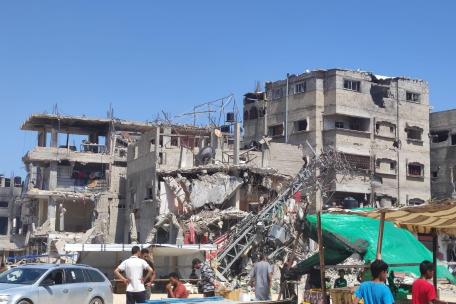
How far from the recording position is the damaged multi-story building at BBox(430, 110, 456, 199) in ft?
187

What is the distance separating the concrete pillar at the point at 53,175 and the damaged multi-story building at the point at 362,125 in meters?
16.2

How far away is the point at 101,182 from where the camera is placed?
55469 mm

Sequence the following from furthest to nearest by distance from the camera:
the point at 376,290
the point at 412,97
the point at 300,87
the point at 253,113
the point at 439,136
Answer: the point at 253,113
the point at 439,136
the point at 412,97
the point at 300,87
the point at 376,290

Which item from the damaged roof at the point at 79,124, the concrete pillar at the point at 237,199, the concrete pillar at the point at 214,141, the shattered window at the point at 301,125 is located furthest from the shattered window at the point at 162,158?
the shattered window at the point at 301,125

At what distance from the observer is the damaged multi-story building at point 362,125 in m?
52.7

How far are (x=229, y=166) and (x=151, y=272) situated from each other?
27.1m

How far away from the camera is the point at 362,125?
5462 centimetres

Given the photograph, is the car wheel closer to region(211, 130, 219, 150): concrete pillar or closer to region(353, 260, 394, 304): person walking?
region(353, 260, 394, 304): person walking

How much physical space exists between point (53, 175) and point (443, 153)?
33.7 metres

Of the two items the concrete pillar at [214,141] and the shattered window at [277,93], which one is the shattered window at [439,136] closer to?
the shattered window at [277,93]

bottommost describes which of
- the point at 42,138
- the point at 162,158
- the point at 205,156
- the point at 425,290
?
the point at 425,290

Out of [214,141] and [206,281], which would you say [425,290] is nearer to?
[206,281]

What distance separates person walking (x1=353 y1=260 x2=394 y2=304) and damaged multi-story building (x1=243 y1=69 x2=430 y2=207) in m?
43.5

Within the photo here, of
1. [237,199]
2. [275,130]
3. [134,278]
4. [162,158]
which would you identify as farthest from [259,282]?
[275,130]
